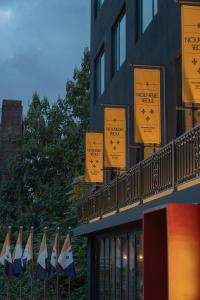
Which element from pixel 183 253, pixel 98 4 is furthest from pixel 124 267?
pixel 98 4

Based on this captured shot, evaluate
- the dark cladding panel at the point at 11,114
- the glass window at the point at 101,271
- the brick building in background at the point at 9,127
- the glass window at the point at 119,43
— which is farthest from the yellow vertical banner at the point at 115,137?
the dark cladding panel at the point at 11,114

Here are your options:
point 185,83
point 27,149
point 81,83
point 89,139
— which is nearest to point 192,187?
point 185,83

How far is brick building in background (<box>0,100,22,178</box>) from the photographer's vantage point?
52206 mm

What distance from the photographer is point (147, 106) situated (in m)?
20.5

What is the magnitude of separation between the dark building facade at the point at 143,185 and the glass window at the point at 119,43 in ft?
0.14

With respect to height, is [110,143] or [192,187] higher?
A: [110,143]

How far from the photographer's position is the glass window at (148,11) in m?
22.8

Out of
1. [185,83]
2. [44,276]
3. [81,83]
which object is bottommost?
[44,276]

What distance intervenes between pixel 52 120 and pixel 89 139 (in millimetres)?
21444

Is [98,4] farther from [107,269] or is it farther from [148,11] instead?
[107,269]

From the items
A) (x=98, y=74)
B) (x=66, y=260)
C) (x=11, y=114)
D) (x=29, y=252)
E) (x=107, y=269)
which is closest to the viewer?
(x=107, y=269)

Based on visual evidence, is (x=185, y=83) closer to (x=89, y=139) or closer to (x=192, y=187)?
(x=192, y=187)

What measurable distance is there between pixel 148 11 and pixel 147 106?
502cm

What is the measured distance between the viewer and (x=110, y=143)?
24969 mm
